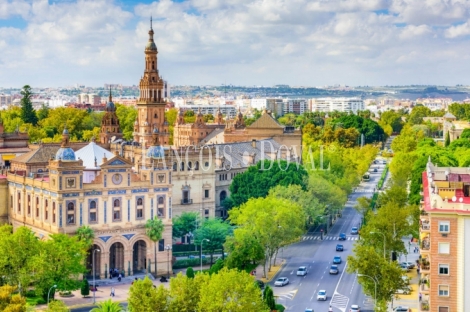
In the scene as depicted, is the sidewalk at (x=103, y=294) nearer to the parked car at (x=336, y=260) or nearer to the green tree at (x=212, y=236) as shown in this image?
the green tree at (x=212, y=236)

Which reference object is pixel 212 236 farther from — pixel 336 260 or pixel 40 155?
pixel 40 155

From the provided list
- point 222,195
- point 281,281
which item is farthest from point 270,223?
point 222,195

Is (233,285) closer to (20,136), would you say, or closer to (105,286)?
(105,286)

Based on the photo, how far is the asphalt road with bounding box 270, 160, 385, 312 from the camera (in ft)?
263

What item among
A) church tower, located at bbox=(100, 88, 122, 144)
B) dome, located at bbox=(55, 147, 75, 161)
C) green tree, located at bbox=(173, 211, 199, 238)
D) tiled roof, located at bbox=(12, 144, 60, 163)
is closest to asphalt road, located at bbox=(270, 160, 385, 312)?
green tree, located at bbox=(173, 211, 199, 238)

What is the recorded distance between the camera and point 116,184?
305ft

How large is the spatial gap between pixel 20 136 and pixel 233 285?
236ft

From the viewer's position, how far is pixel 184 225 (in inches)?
4050

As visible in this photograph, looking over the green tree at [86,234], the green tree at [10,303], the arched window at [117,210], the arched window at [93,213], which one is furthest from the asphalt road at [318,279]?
the green tree at [10,303]

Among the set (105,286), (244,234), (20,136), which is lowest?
(105,286)

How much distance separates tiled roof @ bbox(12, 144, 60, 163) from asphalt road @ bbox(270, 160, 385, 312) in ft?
104

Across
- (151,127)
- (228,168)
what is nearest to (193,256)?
(228,168)

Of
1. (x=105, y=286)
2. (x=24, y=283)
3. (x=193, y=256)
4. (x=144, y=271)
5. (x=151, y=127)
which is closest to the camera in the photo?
(x=24, y=283)

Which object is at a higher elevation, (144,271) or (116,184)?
(116,184)
